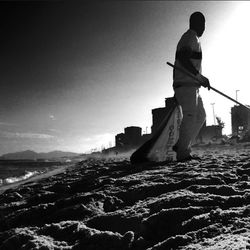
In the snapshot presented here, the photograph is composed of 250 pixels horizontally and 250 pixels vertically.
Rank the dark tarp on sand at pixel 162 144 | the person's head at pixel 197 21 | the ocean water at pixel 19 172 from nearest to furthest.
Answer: the dark tarp on sand at pixel 162 144, the person's head at pixel 197 21, the ocean water at pixel 19 172

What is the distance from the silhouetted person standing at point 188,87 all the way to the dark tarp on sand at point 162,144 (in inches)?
5.7

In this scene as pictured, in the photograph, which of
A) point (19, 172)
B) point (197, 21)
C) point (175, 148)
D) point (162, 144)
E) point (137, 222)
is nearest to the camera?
point (137, 222)

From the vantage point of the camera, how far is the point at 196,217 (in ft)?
5.51

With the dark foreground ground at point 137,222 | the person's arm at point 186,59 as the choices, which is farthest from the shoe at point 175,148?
the dark foreground ground at point 137,222

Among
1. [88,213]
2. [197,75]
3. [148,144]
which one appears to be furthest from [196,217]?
[197,75]

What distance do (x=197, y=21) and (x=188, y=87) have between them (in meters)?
1.48

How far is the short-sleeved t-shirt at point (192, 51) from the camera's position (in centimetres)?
561

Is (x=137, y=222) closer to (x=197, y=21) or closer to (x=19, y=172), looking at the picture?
(x=197, y=21)

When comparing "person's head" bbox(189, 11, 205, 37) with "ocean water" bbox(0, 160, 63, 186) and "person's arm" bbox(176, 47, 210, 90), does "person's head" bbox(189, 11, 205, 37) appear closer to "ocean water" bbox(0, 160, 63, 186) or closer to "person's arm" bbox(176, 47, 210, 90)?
"person's arm" bbox(176, 47, 210, 90)

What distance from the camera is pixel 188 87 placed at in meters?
5.61

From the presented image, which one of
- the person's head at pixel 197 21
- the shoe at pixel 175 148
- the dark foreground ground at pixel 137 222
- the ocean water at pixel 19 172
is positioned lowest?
the ocean water at pixel 19 172

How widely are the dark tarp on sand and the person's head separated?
1921 millimetres

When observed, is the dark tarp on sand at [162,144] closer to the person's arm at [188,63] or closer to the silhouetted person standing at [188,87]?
the silhouetted person standing at [188,87]

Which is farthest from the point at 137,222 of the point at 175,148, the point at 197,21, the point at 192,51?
the point at 197,21
